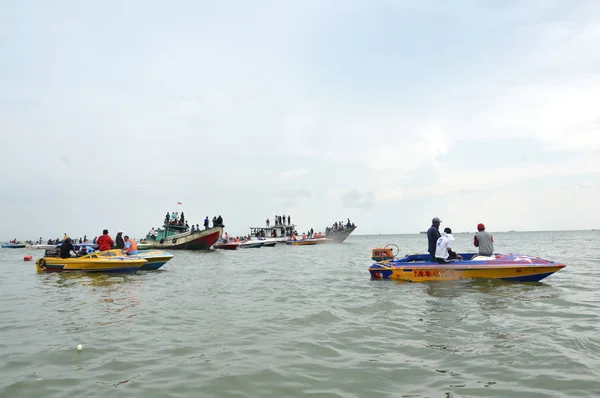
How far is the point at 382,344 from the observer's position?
6141mm

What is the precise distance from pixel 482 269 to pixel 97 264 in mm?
16234

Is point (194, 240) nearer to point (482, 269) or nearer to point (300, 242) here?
point (300, 242)

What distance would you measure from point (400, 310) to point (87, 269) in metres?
15.2

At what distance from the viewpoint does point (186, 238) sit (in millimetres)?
39531

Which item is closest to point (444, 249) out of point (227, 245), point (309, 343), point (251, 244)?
point (309, 343)

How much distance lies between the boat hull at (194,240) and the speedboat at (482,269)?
91.9 ft

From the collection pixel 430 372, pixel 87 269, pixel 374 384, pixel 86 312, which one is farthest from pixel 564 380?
pixel 87 269

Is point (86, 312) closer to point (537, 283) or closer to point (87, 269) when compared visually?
point (87, 269)

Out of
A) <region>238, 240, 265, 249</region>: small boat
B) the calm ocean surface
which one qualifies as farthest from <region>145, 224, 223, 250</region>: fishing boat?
the calm ocean surface

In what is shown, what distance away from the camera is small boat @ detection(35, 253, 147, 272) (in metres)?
17.4

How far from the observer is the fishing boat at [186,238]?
38.8 m

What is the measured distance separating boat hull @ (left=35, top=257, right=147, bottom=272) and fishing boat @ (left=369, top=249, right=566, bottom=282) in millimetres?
12145

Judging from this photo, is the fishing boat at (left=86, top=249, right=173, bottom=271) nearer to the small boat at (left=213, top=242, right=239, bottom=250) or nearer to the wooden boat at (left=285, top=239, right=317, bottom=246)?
the small boat at (left=213, top=242, right=239, bottom=250)

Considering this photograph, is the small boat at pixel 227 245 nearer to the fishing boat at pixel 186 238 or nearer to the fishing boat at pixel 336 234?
the fishing boat at pixel 186 238
